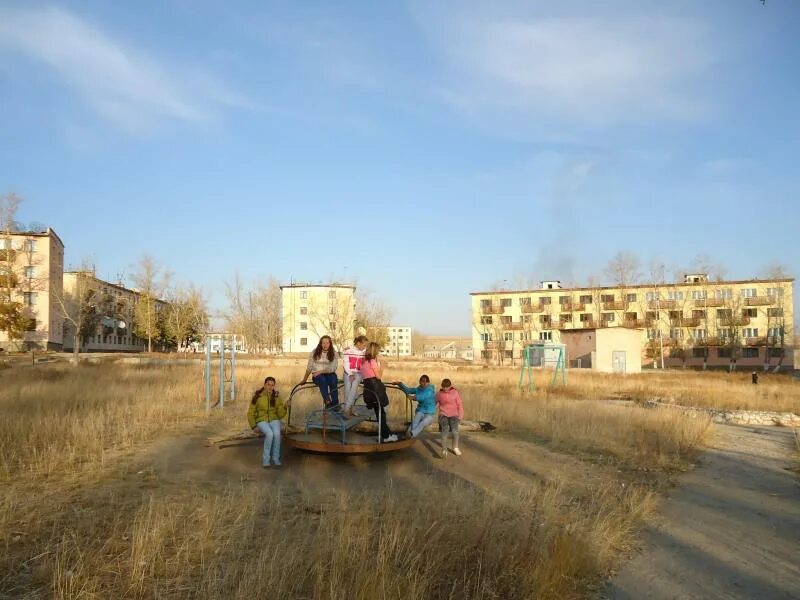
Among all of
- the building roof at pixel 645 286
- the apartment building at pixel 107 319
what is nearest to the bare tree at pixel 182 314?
the apartment building at pixel 107 319

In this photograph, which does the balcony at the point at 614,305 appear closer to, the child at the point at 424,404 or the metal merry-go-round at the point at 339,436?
the metal merry-go-round at the point at 339,436

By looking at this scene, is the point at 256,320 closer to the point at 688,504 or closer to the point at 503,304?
the point at 503,304

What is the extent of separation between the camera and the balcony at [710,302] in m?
75.2

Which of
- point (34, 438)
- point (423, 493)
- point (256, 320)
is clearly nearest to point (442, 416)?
point (423, 493)

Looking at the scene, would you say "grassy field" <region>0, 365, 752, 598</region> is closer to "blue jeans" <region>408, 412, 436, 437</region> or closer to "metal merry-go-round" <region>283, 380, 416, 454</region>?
"metal merry-go-round" <region>283, 380, 416, 454</region>

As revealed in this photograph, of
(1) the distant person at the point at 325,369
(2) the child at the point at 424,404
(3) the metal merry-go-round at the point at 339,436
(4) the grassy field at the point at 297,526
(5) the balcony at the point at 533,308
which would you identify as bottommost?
(4) the grassy field at the point at 297,526

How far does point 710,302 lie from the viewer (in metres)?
75.8

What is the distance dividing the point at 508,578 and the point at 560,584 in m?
0.44

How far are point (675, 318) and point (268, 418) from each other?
76054 millimetres

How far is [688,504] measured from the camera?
332 inches

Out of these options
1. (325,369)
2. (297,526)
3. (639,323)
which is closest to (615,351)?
(639,323)

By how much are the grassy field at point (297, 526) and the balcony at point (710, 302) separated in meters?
70.9

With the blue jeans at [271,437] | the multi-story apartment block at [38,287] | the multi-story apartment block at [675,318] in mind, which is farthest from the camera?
the multi-story apartment block at [675,318]

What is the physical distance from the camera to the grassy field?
4832 mm
